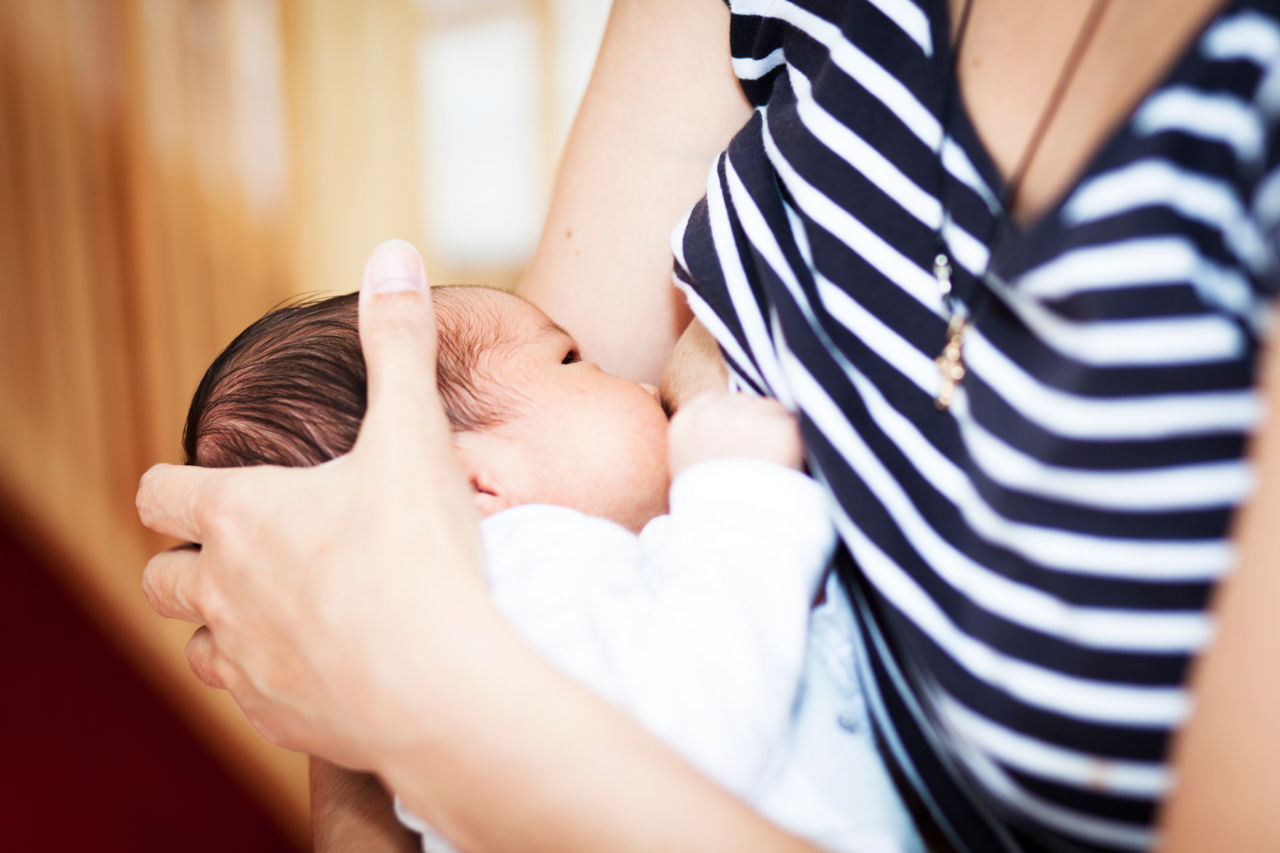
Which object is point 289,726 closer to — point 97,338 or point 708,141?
point 708,141

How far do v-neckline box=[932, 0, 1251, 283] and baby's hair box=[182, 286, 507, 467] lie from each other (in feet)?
1.50

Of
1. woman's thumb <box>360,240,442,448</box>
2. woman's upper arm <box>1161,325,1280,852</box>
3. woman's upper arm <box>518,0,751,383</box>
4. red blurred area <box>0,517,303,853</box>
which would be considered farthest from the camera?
red blurred area <box>0,517,303,853</box>

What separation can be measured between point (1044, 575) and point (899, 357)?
0.59 ft

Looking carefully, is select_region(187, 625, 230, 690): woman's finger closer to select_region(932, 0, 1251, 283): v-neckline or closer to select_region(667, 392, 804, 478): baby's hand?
select_region(667, 392, 804, 478): baby's hand

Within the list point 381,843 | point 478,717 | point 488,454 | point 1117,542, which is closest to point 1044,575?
point 1117,542

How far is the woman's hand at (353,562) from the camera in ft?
1.80

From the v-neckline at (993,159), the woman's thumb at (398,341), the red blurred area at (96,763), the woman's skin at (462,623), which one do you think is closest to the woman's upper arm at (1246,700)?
the woman's skin at (462,623)

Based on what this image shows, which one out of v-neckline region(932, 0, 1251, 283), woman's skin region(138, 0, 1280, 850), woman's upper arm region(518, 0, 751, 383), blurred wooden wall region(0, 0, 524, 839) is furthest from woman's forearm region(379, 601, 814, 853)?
blurred wooden wall region(0, 0, 524, 839)

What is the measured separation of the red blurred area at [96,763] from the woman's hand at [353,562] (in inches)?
71.8

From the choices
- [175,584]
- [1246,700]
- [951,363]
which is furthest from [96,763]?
[1246,700]

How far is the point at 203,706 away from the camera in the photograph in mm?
2629

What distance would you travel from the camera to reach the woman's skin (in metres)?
0.38

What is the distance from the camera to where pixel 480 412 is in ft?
2.63

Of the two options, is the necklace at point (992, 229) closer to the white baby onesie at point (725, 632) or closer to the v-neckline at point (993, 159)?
the v-neckline at point (993, 159)
